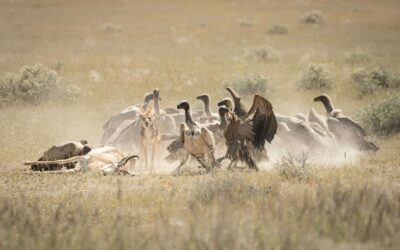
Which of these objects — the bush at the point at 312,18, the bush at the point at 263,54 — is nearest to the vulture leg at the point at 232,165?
the bush at the point at 263,54

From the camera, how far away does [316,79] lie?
25516 mm

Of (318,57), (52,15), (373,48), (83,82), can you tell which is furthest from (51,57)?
(52,15)

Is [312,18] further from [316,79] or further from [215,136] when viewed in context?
[215,136]

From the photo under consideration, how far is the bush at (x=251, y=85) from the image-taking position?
80.5ft

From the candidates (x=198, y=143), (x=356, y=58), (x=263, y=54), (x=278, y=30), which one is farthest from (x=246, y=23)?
(x=198, y=143)

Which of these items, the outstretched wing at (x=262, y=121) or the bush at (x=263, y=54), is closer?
the outstretched wing at (x=262, y=121)

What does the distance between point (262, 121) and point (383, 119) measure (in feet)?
20.1

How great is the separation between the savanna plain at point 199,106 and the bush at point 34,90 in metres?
0.17

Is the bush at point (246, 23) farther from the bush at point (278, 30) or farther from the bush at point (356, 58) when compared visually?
the bush at point (356, 58)

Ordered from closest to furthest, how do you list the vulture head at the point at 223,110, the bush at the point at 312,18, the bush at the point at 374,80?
the vulture head at the point at 223,110 → the bush at the point at 374,80 → the bush at the point at 312,18

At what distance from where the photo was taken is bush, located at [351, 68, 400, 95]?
2408cm

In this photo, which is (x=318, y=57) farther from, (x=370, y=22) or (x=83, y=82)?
(x=370, y=22)

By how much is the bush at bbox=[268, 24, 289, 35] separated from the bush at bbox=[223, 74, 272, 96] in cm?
2024

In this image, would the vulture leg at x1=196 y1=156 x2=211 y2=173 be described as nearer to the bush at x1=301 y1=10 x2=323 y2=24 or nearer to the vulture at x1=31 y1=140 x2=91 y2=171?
the vulture at x1=31 y1=140 x2=91 y2=171
